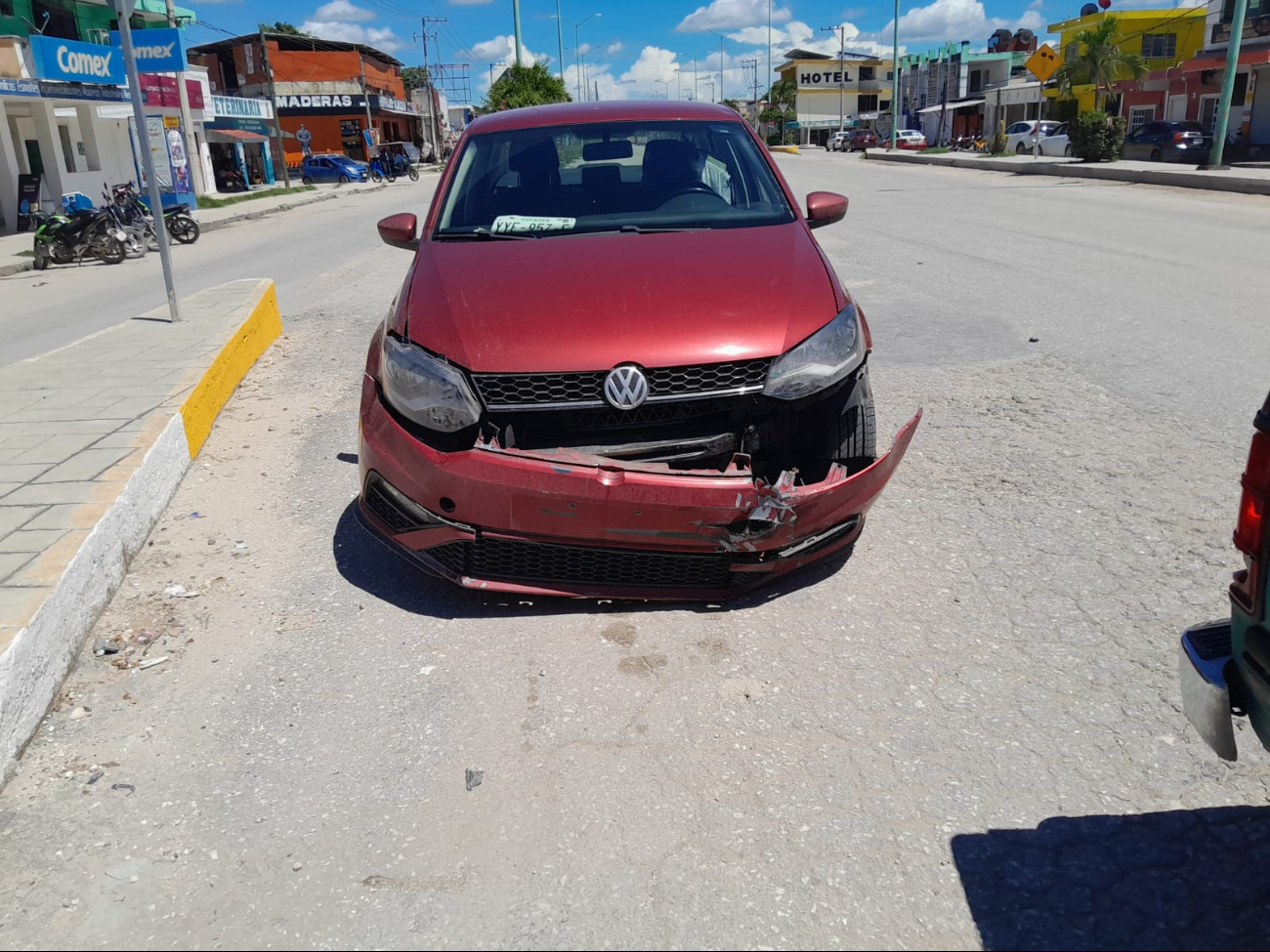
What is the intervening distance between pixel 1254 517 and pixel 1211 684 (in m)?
0.33

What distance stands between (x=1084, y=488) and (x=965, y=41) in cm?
8930

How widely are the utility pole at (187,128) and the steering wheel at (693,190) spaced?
90.0 ft

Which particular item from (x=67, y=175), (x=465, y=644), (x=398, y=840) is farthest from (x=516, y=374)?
(x=67, y=175)

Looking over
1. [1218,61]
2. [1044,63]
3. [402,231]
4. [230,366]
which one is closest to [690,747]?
[402,231]

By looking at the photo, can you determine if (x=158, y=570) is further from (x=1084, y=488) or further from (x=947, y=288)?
(x=947, y=288)

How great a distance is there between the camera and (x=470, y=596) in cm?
371

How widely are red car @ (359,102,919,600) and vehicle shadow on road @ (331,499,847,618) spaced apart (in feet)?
0.47

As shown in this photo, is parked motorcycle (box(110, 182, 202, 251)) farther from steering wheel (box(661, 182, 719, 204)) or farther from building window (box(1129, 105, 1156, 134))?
building window (box(1129, 105, 1156, 134))

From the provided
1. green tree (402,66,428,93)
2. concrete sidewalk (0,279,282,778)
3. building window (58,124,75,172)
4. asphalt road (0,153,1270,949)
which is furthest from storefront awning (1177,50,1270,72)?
green tree (402,66,428,93)

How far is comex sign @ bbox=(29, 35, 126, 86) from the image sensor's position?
22328 millimetres

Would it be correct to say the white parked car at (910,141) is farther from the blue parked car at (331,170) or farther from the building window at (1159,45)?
the blue parked car at (331,170)

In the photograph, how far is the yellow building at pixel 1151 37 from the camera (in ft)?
156

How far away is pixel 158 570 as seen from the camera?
13.4 ft

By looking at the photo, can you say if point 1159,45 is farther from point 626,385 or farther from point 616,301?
point 626,385
